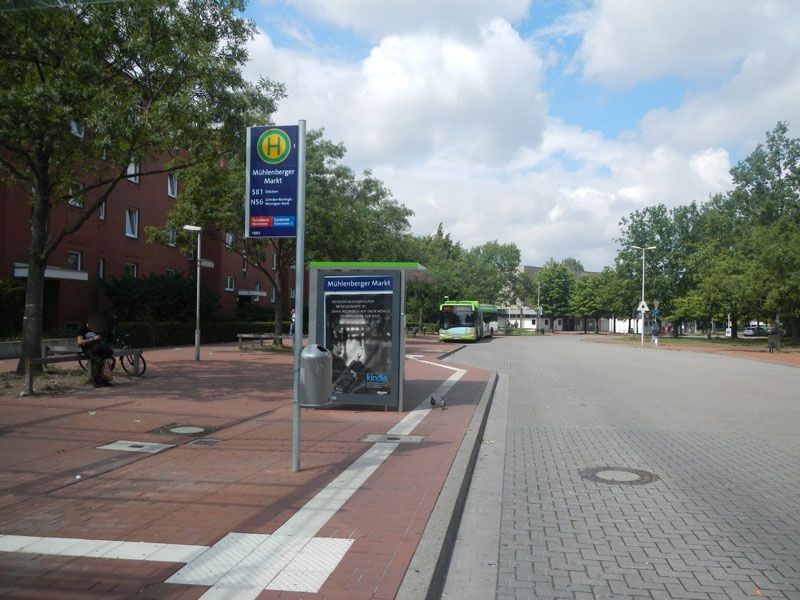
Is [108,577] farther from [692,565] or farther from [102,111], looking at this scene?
[102,111]

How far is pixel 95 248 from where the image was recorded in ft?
94.8

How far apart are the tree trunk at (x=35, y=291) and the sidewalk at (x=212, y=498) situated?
98.0 inches

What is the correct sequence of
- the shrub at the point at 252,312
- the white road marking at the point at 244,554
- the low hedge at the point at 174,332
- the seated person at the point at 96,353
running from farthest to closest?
the shrub at the point at 252,312, the low hedge at the point at 174,332, the seated person at the point at 96,353, the white road marking at the point at 244,554

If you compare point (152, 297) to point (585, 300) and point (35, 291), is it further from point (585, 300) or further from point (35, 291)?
point (585, 300)

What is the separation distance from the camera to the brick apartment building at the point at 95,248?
78.3ft

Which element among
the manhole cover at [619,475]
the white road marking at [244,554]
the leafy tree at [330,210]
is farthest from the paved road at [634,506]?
the leafy tree at [330,210]

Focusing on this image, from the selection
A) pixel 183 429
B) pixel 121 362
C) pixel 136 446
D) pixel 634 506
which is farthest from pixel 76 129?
pixel 634 506

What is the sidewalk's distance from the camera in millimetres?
4012

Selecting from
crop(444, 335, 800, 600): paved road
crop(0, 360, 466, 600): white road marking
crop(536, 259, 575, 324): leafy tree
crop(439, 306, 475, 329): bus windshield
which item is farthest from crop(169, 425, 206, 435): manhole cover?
crop(536, 259, 575, 324): leafy tree

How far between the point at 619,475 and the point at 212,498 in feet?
14.3

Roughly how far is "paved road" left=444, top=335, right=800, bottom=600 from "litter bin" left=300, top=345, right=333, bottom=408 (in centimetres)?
180

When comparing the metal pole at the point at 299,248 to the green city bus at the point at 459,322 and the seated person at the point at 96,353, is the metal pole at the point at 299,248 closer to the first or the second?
the seated person at the point at 96,353

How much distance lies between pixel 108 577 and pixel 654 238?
6773 centimetres

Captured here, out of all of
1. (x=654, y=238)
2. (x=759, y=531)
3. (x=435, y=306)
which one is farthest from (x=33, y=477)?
(x=654, y=238)
